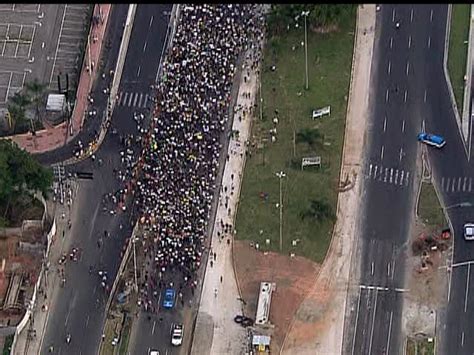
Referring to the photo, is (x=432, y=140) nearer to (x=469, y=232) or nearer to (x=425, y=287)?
(x=469, y=232)

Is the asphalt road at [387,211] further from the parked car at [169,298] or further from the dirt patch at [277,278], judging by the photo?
the parked car at [169,298]

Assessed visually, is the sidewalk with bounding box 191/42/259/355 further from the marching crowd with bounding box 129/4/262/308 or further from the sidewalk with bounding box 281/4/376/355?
the sidewalk with bounding box 281/4/376/355

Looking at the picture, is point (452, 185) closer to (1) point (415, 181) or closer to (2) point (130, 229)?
(1) point (415, 181)

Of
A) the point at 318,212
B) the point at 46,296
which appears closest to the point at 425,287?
the point at 318,212

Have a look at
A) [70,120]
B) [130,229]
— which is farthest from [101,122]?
[130,229]

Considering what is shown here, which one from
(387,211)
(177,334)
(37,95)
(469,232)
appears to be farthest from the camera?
(37,95)
